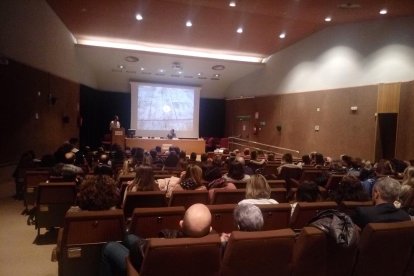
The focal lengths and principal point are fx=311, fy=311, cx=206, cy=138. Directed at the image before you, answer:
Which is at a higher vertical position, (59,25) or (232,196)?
(59,25)

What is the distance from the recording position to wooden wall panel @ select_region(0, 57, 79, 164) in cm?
677

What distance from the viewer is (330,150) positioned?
9.68 metres

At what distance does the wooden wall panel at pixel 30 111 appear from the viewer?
22.2ft

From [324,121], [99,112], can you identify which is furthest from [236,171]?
[99,112]

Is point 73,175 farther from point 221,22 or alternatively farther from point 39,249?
point 221,22

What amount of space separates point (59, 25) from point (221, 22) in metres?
5.00

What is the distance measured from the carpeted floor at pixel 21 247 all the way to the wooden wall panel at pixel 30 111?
7.31ft

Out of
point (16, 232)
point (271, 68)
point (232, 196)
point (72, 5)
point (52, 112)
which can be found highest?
point (72, 5)

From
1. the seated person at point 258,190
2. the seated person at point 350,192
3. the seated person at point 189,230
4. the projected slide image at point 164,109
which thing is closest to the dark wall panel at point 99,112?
the projected slide image at point 164,109

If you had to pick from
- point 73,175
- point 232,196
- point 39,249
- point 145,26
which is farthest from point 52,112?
point 232,196

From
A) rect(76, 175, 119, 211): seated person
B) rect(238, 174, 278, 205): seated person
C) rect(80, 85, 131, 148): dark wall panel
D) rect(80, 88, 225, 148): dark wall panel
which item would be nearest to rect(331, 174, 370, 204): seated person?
rect(238, 174, 278, 205): seated person

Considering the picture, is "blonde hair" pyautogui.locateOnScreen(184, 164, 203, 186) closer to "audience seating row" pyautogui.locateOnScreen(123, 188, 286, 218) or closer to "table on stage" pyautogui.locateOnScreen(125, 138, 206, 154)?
"audience seating row" pyautogui.locateOnScreen(123, 188, 286, 218)

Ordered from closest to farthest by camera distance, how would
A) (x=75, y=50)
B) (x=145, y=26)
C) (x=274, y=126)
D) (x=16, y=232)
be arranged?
(x=16, y=232)
(x=145, y=26)
(x=75, y=50)
(x=274, y=126)

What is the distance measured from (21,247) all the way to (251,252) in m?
3.14
